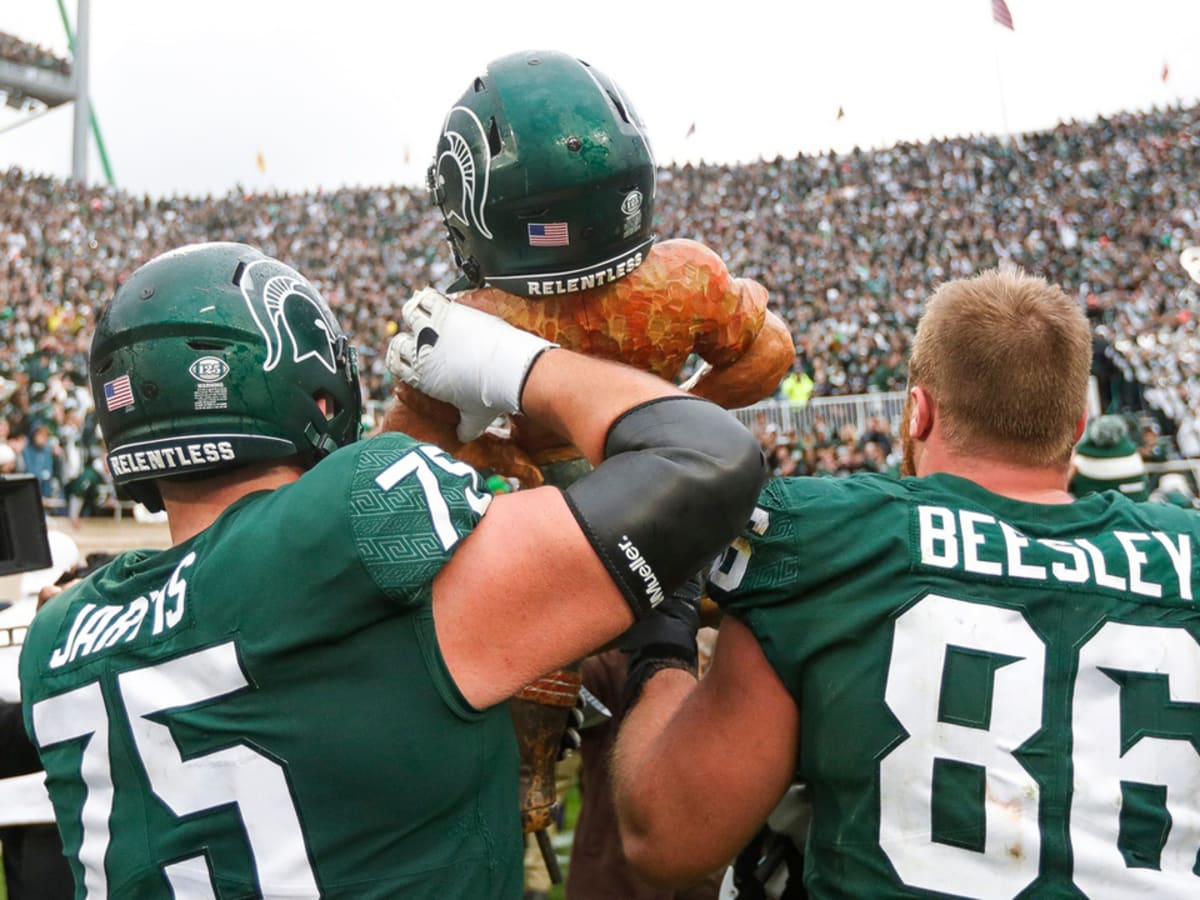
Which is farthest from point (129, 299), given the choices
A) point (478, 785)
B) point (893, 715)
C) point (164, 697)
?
point (893, 715)

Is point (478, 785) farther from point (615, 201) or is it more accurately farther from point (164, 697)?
point (615, 201)

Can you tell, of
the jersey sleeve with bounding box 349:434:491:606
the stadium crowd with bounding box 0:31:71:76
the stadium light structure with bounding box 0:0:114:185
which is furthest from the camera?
the stadium crowd with bounding box 0:31:71:76

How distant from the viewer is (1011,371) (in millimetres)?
1979

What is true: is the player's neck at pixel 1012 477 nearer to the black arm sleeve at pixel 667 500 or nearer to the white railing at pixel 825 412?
the black arm sleeve at pixel 667 500

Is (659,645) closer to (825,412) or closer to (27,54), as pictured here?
(825,412)

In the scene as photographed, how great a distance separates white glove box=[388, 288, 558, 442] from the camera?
183cm

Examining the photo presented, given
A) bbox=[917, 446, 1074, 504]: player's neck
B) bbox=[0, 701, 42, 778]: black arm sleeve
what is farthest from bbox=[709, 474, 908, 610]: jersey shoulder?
bbox=[0, 701, 42, 778]: black arm sleeve

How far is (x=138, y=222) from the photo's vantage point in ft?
84.5

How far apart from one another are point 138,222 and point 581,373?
87.8 feet

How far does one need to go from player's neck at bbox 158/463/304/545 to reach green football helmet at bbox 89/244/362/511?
0.13 ft

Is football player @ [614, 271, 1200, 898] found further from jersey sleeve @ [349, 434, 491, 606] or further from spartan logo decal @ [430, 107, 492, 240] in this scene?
spartan logo decal @ [430, 107, 492, 240]

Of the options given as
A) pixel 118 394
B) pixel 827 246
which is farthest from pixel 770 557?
pixel 827 246

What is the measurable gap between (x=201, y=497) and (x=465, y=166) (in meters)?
0.73

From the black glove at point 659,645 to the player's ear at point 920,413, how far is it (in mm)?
517
